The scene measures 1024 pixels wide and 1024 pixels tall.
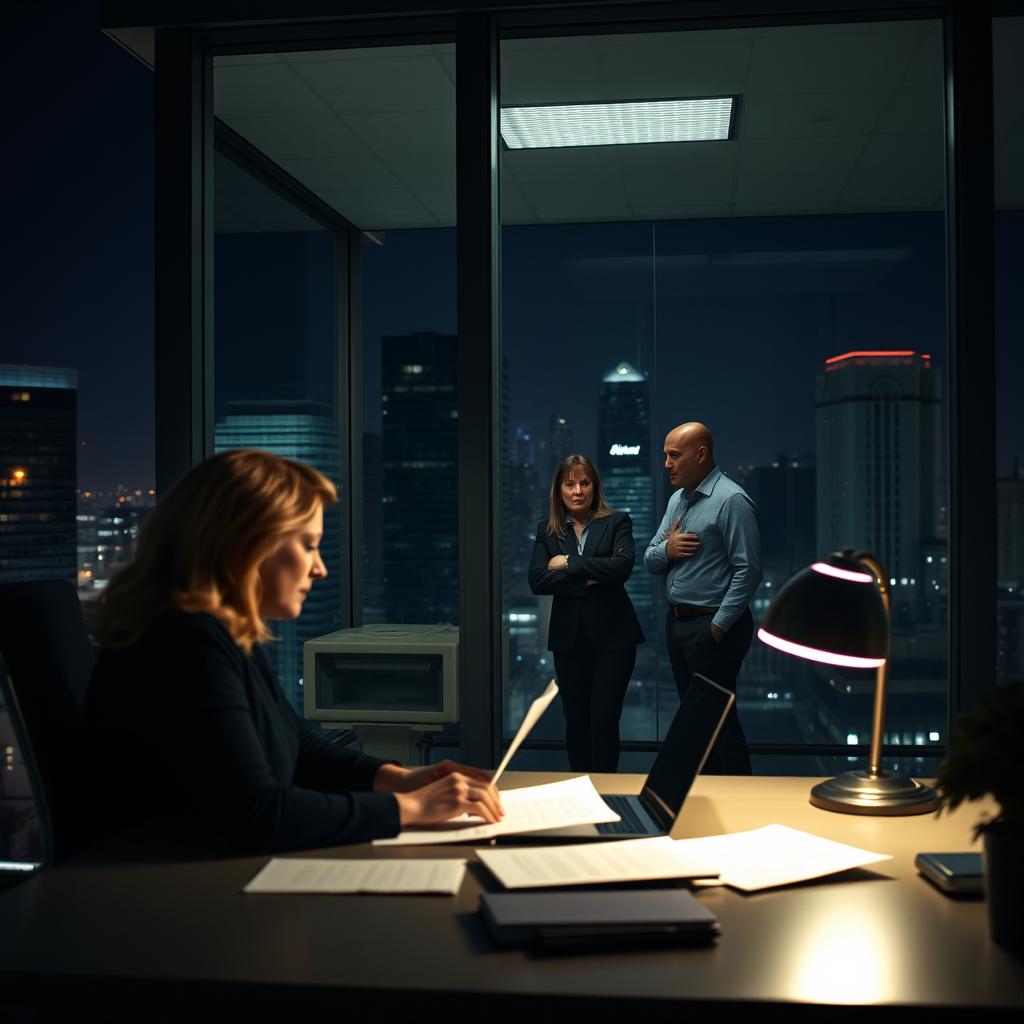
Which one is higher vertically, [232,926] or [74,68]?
[74,68]

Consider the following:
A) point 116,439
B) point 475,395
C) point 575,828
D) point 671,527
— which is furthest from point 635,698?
point 575,828

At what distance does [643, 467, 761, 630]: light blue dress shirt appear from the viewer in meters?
3.71

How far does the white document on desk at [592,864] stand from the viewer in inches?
50.1

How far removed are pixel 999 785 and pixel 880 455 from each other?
149 inches

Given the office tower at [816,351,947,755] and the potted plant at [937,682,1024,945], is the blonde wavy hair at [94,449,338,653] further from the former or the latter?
the office tower at [816,351,947,755]

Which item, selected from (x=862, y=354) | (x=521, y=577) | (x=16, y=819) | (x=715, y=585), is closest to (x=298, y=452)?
(x=521, y=577)

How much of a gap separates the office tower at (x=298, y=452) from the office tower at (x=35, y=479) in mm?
536

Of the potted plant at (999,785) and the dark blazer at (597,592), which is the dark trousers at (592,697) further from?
the potted plant at (999,785)

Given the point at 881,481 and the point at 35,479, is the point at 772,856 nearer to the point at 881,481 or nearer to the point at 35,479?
the point at 35,479

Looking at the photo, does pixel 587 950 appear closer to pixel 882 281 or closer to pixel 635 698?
pixel 635 698

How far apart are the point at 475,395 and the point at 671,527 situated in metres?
1.06

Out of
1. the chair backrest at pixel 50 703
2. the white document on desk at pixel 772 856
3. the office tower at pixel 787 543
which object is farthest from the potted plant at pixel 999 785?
the office tower at pixel 787 543

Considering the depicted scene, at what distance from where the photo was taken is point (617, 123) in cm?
406

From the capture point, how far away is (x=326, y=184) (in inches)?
185
